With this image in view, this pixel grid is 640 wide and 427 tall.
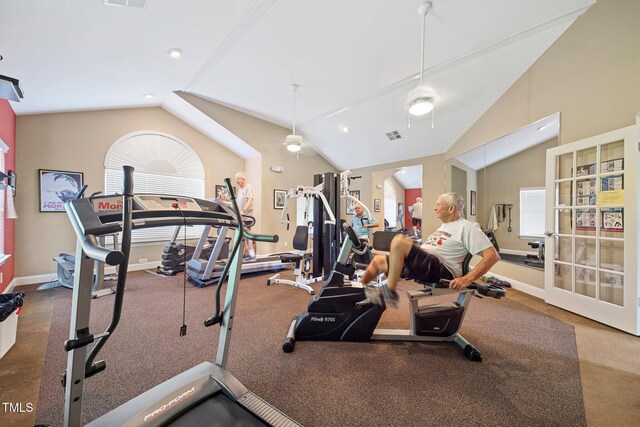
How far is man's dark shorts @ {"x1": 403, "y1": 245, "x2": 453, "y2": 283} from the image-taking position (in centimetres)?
211

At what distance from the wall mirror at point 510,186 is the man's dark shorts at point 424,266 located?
2.98 meters

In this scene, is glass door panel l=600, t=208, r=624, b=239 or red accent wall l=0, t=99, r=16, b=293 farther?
red accent wall l=0, t=99, r=16, b=293

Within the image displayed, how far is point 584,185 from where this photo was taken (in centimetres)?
310

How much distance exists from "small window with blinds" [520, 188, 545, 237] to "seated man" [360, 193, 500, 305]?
327 centimetres

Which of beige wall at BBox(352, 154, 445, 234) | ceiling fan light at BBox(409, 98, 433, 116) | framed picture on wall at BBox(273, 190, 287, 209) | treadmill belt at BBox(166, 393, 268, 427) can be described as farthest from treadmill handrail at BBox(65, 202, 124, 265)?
beige wall at BBox(352, 154, 445, 234)

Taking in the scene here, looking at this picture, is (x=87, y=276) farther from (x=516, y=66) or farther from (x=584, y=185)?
(x=516, y=66)

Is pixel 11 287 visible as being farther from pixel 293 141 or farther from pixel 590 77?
pixel 590 77

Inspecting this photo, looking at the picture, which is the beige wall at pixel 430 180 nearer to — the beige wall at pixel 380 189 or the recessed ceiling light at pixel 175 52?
the beige wall at pixel 380 189

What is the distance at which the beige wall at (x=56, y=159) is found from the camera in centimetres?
397

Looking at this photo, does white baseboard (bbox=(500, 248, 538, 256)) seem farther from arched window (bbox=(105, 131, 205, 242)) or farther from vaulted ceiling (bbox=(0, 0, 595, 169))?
arched window (bbox=(105, 131, 205, 242))

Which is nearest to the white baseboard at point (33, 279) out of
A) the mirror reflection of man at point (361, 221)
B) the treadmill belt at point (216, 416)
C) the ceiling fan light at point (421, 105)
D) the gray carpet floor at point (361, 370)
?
the gray carpet floor at point (361, 370)

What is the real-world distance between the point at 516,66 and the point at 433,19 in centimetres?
167

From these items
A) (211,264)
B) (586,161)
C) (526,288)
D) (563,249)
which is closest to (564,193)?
(586,161)

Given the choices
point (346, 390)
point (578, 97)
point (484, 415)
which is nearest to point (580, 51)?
point (578, 97)
